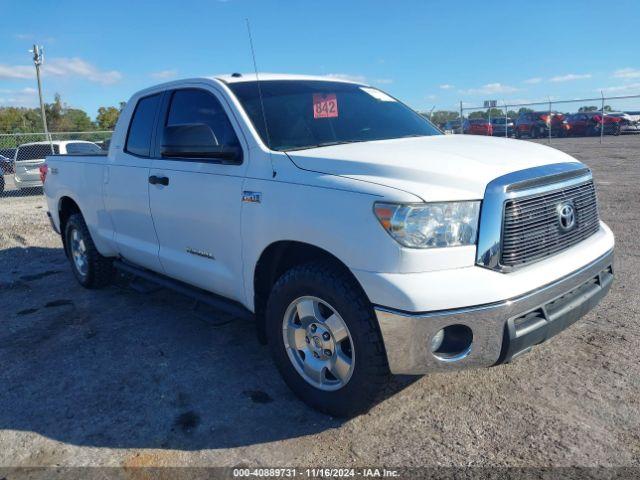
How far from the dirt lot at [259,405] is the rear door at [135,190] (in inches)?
27.1

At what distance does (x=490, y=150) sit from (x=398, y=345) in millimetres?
1388

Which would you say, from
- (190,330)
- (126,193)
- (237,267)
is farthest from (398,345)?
(126,193)

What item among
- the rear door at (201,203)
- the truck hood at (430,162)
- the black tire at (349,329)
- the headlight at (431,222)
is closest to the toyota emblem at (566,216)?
the truck hood at (430,162)

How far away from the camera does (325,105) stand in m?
4.02

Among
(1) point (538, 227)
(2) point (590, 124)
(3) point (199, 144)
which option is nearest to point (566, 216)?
(1) point (538, 227)

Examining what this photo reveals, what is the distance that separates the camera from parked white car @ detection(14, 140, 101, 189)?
16172 millimetres

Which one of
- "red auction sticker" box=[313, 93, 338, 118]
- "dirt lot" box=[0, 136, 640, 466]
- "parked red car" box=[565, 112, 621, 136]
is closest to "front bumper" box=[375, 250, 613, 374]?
"dirt lot" box=[0, 136, 640, 466]

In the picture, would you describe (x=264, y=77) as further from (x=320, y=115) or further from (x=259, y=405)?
(x=259, y=405)

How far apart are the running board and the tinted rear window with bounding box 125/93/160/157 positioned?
3.40 ft

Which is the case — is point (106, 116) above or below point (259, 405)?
above

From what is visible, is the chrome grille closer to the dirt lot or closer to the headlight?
the headlight

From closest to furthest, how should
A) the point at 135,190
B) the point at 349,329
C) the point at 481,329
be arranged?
the point at 481,329, the point at 349,329, the point at 135,190

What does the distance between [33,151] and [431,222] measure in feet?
56.3

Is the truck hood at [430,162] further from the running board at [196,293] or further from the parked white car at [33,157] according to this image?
the parked white car at [33,157]
